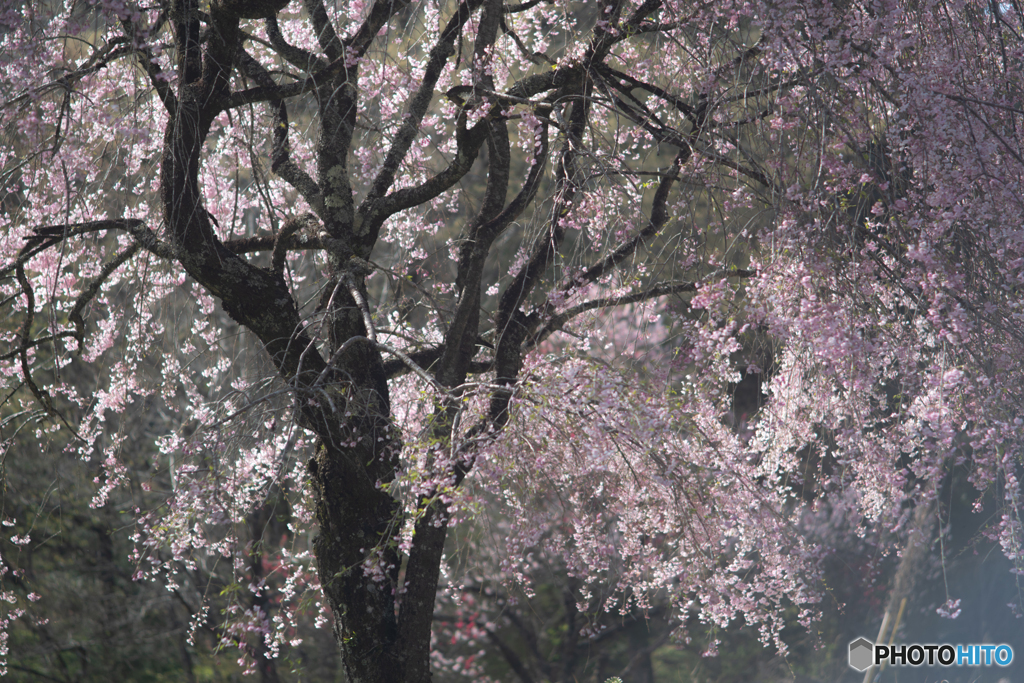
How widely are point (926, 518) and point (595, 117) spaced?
6.77m

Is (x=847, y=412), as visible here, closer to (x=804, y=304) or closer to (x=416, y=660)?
(x=804, y=304)

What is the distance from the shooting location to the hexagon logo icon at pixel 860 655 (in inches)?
372

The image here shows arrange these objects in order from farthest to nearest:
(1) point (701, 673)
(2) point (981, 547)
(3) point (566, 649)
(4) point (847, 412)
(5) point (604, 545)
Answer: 1. (2) point (981, 547)
2. (1) point (701, 673)
3. (3) point (566, 649)
4. (4) point (847, 412)
5. (5) point (604, 545)

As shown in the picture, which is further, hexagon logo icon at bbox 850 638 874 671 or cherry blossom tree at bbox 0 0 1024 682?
hexagon logo icon at bbox 850 638 874 671

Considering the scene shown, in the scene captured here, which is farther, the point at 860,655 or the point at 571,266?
the point at 860,655

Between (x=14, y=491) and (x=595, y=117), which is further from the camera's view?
(x=14, y=491)

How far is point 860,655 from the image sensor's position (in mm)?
9820

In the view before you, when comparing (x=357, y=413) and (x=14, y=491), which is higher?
(x=14, y=491)

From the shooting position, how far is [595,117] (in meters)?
4.88

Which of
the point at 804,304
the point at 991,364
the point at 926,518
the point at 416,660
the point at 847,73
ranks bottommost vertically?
the point at 416,660

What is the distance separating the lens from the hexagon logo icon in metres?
9.44

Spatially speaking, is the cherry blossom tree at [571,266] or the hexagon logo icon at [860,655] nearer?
the cherry blossom tree at [571,266]

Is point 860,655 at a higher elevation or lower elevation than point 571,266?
higher

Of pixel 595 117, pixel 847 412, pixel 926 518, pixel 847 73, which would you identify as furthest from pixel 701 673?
pixel 847 73
